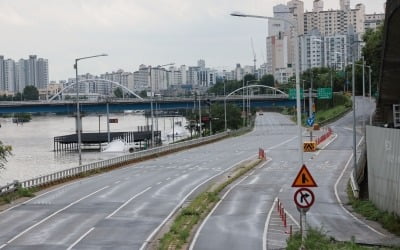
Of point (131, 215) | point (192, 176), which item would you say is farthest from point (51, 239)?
point (192, 176)

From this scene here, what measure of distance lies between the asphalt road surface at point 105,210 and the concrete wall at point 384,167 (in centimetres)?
987

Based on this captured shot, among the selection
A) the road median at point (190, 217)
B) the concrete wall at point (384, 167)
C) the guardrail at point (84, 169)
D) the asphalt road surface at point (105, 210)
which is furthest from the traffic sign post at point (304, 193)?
the guardrail at point (84, 169)

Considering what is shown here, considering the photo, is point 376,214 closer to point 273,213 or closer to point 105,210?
point 273,213

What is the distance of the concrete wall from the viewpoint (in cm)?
2827

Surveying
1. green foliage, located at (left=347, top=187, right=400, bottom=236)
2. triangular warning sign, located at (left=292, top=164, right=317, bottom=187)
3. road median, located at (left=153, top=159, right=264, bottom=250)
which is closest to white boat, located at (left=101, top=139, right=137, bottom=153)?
road median, located at (left=153, top=159, right=264, bottom=250)

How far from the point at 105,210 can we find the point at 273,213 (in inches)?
329

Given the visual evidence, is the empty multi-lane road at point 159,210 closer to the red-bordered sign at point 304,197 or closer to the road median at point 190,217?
the road median at point 190,217

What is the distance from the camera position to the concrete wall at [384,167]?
92.8ft

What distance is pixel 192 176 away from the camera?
53.9 meters

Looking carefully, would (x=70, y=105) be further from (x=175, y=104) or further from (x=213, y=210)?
(x=213, y=210)

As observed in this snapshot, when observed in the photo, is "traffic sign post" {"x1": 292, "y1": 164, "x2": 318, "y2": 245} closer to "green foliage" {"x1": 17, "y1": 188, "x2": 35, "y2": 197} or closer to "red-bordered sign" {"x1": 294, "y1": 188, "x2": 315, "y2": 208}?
"red-bordered sign" {"x1": 294, "y1": 188, "x2": 315, "y2": 208}

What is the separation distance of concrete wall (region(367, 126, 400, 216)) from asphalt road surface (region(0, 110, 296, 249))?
32.4 feet

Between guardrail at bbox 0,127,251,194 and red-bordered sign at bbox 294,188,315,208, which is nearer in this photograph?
red-bordered sign at bbox 294,188,315,208

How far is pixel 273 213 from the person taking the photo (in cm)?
3378
